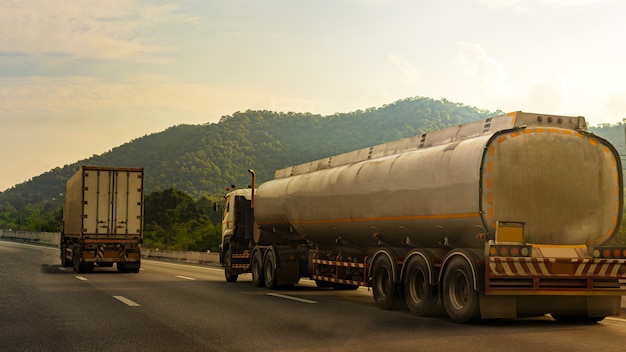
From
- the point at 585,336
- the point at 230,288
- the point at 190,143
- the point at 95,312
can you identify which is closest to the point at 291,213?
the point at 230,288

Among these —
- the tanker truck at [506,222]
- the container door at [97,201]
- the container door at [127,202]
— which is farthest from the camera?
the container door at [127,202]

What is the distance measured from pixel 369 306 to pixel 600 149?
585 centimetres

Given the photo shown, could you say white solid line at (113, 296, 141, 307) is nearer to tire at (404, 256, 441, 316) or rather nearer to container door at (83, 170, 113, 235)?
tire at (404, 256, 441, 316)

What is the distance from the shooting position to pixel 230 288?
68.9 ft

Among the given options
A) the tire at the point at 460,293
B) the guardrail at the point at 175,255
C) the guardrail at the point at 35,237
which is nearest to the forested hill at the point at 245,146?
the guardrail at the point at 35,237

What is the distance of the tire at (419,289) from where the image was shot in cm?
1366

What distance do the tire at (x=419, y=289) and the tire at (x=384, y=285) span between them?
46cm

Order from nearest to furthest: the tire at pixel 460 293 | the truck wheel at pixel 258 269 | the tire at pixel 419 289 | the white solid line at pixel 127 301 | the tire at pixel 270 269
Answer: the tire at pixel 460 293 → the tire at pixel 419 289 → the white solid line at pixel 127 301 → the tire at pixel 270 269 → the truck wheel at pixel 258 269

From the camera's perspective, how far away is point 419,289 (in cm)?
1441

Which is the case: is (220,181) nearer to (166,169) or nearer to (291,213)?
(166,169)

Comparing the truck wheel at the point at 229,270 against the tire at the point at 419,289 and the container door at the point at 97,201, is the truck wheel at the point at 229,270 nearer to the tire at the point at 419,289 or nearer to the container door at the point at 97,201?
the container door at the point at 97,201

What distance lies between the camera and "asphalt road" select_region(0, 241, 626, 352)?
9.95 m

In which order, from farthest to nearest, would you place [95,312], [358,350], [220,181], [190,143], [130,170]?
[190,143] → [220,181] → [130,170] → [95,312] → [358,350]

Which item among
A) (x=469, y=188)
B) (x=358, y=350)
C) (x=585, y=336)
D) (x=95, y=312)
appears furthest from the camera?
(x=95, y=312)
